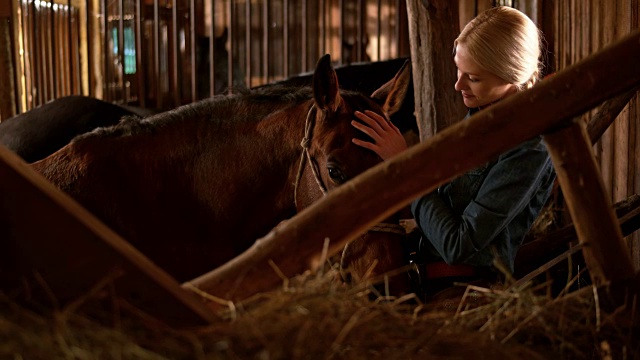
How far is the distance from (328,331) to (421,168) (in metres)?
0.33

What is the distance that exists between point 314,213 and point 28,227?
46cm

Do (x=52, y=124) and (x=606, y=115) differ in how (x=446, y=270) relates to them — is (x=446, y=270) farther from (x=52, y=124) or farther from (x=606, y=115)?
(x=52, y=124)

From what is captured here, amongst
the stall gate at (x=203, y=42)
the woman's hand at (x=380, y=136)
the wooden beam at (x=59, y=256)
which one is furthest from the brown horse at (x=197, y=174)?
the stall gate at (x=203, y=42)

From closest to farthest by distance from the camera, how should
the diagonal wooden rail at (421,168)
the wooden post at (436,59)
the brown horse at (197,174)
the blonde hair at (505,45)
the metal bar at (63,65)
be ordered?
1. the diagonal wooden rail at (421,168)
2. the blonde hair at (505,45)
3. the brown horse at (197,174)
4. the wooden post at (436,59)
5. the metal bar at (63,65)

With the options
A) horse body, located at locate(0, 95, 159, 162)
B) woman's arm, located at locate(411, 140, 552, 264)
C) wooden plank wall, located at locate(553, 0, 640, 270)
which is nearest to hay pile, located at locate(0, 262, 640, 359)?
woman's arm, located at locate(411, 140, 552, 264)

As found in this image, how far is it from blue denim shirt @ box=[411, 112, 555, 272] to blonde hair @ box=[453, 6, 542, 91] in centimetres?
20

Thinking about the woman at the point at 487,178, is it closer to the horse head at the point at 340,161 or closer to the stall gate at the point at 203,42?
the horse head at the point at 340,161

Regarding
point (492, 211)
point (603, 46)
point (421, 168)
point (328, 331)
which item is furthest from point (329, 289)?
point (603, 46)

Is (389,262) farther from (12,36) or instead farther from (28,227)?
(12,36)

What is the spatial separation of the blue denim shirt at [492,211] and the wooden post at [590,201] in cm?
45

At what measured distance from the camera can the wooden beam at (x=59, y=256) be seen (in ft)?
3.57

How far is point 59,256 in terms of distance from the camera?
1.10 meters

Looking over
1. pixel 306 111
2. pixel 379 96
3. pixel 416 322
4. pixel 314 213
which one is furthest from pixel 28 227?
pixel 379 96

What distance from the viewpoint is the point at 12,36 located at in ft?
14.1
